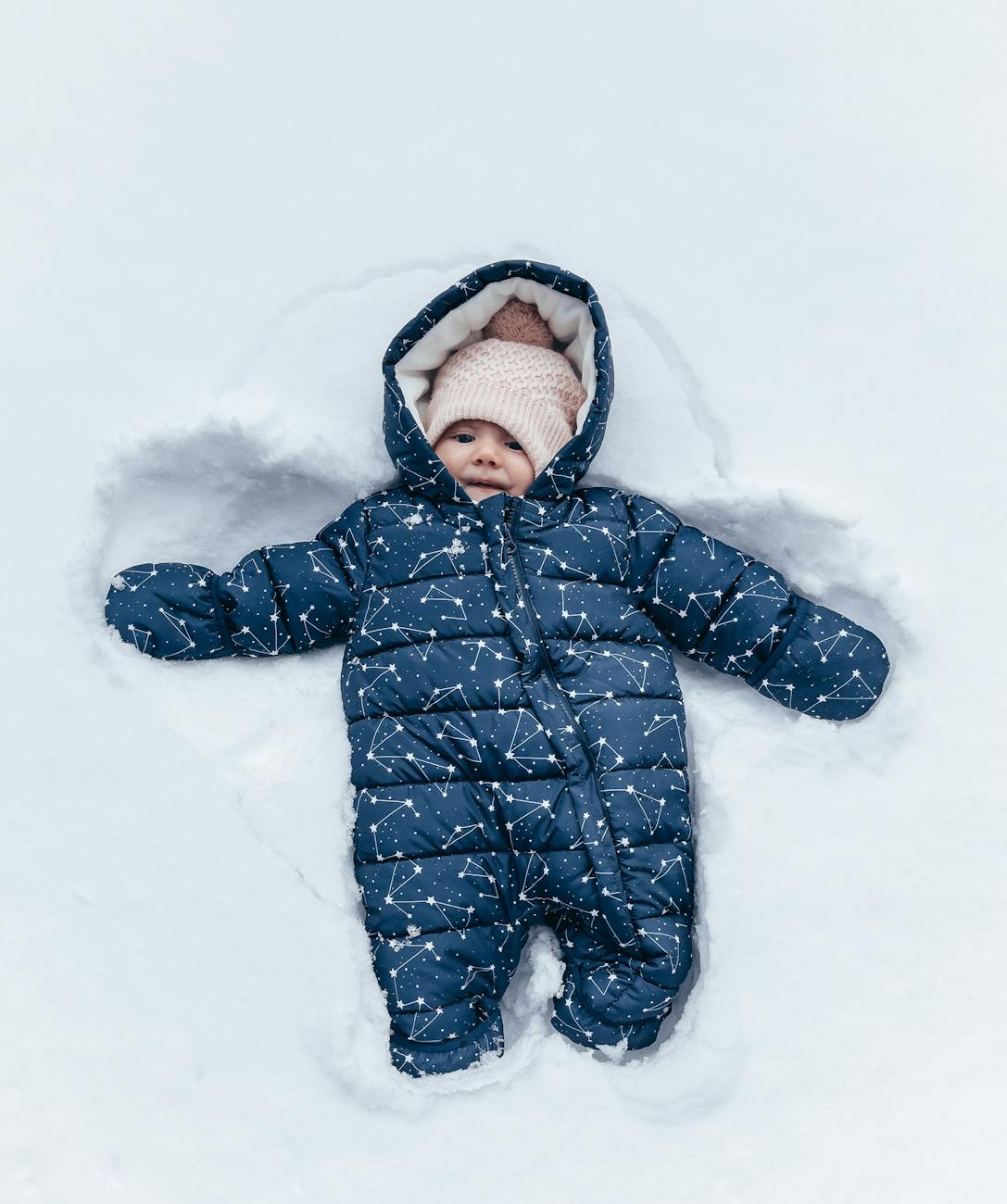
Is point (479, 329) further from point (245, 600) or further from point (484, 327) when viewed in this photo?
point (245, 600)

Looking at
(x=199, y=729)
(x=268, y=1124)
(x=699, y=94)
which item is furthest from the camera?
(x=699, y=94)

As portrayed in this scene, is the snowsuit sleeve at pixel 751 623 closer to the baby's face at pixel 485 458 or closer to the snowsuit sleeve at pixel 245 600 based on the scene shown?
the baby's face at pixel 485 458

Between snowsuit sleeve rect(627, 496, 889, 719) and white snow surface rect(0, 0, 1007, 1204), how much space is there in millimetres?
54

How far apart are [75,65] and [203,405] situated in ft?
1.98

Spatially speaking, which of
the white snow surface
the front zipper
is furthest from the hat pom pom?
the front zipper

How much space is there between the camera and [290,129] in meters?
1.55

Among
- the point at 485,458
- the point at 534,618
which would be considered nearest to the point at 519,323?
the point at 485,458

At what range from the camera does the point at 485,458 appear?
4.73ft

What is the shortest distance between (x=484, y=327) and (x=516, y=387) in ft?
0.46

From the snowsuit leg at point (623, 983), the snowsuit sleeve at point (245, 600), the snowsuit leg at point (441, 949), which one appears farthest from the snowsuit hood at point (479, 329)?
the snowsuit leg at point (623, 983)

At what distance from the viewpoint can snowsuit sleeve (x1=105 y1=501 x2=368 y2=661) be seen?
1436mm

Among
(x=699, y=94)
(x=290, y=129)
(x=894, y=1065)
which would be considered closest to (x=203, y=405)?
(x=290, y=129)

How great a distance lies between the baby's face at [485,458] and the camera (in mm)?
1447

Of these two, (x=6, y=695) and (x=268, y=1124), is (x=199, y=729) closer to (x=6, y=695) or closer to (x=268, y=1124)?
(x=6, y=695)
